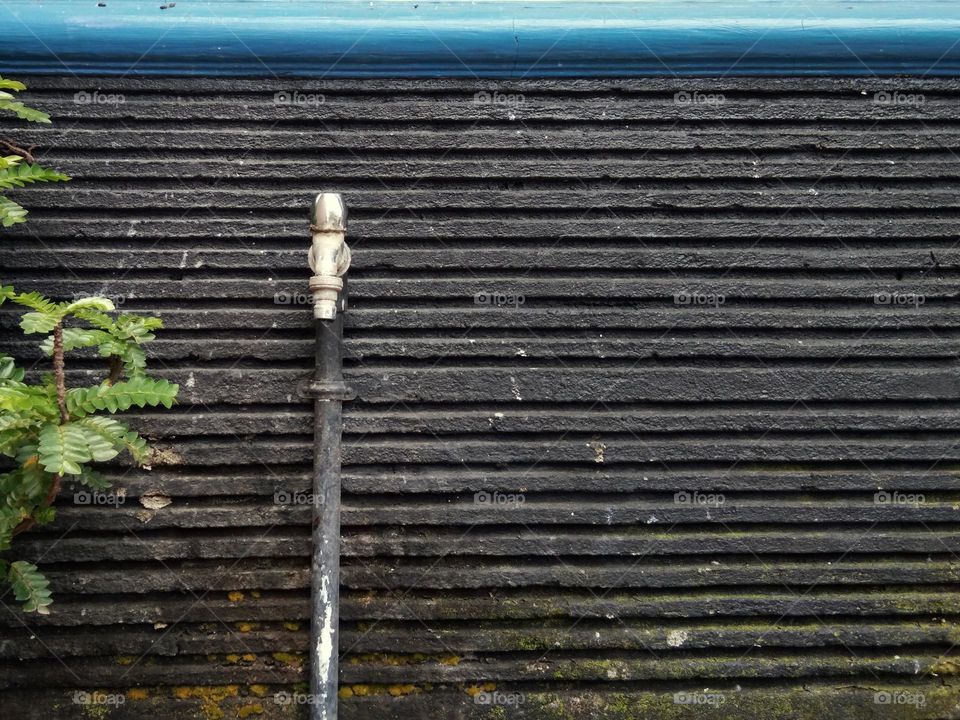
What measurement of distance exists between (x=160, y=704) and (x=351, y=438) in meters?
1.83

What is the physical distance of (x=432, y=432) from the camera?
459cm

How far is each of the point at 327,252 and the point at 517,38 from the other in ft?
6.00

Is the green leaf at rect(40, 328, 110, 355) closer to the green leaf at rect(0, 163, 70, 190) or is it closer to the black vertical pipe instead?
the green leaf at rect(0, 163, 70, 190)

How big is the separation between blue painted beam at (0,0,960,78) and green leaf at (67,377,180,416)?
213cm

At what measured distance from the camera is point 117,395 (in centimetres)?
378

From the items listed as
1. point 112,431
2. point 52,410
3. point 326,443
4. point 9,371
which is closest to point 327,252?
point 326,443

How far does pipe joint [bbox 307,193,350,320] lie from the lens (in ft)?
13.9

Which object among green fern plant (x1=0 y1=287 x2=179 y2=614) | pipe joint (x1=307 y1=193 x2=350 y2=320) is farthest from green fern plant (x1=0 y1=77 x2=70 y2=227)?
pipe joint (x1=307 y1=193 x2=350 y2=320)

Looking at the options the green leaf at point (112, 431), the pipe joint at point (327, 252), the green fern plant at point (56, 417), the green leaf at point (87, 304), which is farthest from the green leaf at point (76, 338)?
the pipe joint at point (327, 252)

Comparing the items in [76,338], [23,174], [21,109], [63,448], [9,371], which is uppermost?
[21,109]

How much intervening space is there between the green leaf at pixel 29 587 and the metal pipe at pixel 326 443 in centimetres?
133

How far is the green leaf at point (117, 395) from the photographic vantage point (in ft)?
12.3

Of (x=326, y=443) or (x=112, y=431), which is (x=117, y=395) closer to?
(x=112, y=431)

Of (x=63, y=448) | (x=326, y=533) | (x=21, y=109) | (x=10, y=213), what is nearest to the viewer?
(x=63, y=448)
